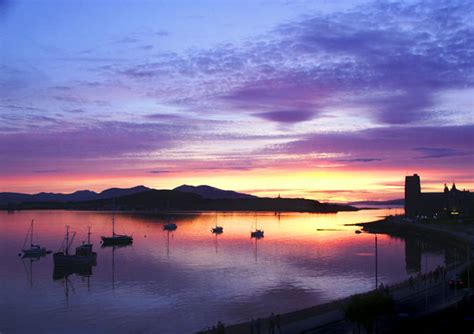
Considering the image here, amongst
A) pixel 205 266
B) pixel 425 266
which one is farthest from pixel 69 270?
pixel 425 266

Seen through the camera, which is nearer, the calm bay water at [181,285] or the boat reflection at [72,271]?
the calm bay water at [181,285]

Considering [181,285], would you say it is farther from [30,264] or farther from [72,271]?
[30,264]

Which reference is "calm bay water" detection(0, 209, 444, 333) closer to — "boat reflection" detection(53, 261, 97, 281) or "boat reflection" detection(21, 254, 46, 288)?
"boat reflection" detection(21, 254, 46, 288)

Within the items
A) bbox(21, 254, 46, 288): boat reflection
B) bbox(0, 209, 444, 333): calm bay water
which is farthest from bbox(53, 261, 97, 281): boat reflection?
bbox(21, 254, 46, 288): boat reflection

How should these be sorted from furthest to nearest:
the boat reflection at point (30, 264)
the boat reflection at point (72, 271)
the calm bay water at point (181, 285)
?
the boat reflection at point (72, 271) < the boat reflection at point (30, 264) < the calm bay water at point (181, 285)

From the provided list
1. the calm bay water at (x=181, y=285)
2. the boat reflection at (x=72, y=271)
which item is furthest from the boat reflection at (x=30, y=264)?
the boat reflection at (x=72, y=271)

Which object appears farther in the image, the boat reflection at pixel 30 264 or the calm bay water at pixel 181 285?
the boat reflection at pixel 30 264

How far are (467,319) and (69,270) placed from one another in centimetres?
5407

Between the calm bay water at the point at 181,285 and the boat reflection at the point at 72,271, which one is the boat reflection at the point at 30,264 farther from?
the boat reflection at the point at 72,271

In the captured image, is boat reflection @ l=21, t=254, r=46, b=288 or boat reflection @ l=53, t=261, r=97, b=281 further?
boat reflection @ l=53, t=261, r=97, b=281

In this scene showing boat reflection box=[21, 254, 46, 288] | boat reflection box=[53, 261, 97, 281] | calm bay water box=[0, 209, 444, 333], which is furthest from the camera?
boat reflection box=[53, 261, 97, 281]

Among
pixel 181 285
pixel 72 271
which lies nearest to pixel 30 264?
pixel 72 271

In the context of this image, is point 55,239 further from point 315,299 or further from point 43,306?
point 315,299

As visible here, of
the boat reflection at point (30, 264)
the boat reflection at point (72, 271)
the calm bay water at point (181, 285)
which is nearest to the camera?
the calm bay water at point (181, 285)
